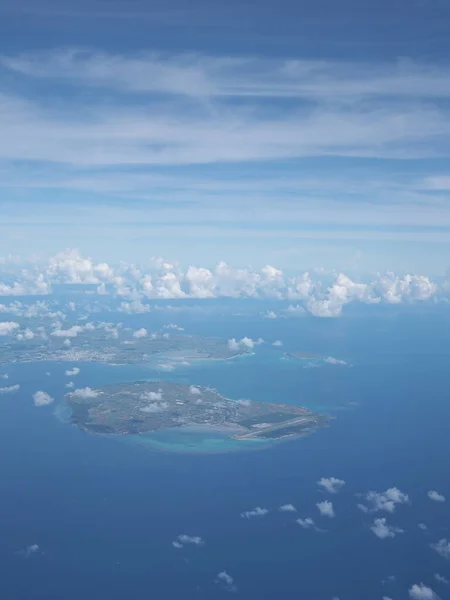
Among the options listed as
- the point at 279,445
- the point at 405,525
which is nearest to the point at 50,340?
the point at 279,445

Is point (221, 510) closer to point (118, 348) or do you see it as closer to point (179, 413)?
point (179, 413)

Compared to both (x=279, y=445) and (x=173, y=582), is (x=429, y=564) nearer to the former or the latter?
(x=173, y=582)

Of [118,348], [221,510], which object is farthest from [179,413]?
[118,348]

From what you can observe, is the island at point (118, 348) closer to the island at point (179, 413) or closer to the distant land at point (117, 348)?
the distant land at point (117, 348)

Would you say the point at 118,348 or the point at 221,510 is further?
the point at 118,348

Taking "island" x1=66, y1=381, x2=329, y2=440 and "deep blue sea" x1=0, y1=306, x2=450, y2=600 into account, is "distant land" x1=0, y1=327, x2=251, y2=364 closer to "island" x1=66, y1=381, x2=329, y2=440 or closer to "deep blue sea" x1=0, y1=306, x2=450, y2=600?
"island" x1=66, y1=381, x2=329, y2=440

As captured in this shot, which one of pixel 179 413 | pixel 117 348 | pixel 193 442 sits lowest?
pixel 193 442
